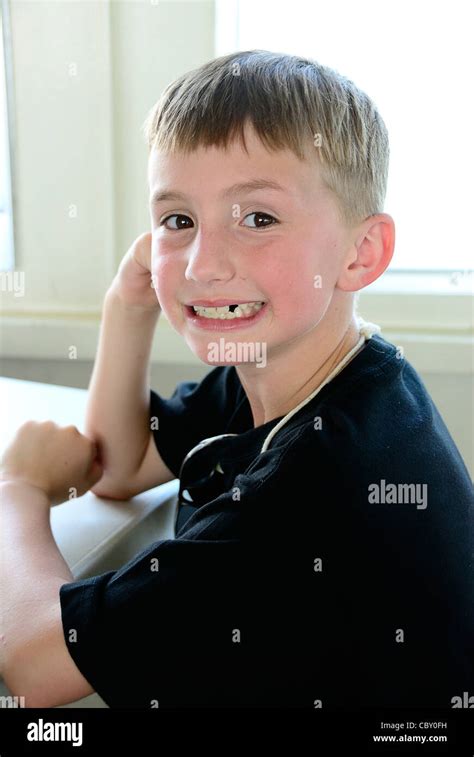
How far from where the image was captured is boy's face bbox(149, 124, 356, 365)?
67cm

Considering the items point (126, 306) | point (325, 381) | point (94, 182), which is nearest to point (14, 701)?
point (325, 381)

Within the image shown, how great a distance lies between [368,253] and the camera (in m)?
0.76

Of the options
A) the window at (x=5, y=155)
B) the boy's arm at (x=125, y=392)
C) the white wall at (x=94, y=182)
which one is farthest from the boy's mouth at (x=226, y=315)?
the window at (x=5, y=155)

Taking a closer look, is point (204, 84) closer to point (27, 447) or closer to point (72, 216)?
point (27, 447)

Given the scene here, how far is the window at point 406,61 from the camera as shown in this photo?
1.45 meters

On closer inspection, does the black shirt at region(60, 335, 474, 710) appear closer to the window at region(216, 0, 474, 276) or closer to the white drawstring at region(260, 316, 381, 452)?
the white drawstring at region(260, 316, 381, 452)

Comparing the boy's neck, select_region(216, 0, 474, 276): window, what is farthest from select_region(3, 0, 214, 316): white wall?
the boy's neck

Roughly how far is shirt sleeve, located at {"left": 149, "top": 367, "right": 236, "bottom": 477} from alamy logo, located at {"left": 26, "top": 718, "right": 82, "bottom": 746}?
334 mm

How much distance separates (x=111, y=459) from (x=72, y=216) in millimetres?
740

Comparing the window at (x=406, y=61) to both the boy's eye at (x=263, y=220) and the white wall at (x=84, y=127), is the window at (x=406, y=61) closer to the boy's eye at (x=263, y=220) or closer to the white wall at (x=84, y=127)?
the white wall at (x=84, y=127)

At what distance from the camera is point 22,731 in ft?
2.07

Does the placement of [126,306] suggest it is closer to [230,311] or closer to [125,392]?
[125,392]

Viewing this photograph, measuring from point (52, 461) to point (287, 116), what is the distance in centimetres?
40

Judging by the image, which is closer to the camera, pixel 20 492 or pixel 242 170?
pixel 242 170
